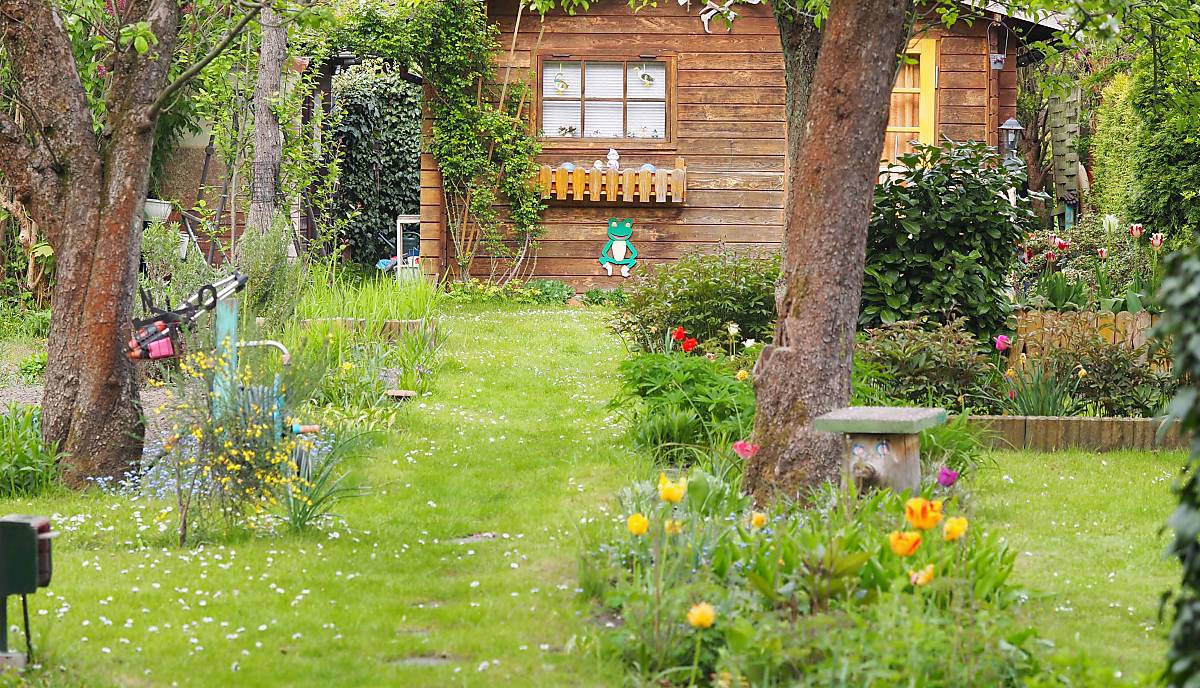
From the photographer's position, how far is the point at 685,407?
7.12m

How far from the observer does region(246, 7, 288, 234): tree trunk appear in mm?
11695

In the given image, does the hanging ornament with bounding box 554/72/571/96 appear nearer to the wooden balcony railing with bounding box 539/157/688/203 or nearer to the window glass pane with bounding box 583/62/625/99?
the window glass pane with bounding box 583/62/625/99

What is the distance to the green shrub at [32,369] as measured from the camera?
10.4 metres

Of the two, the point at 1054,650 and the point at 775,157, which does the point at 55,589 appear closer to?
the point at 1054,650

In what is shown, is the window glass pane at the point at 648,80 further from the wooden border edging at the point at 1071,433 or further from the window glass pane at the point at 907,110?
the wooden border edging at the point at 1071,433

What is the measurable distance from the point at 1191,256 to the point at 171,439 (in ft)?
14.7

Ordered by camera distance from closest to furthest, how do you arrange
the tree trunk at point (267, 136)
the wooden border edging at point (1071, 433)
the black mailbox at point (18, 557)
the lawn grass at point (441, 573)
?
the black mailbox at point (18, 557) < the lawn grass at point (441, 573) < the wooden border edging at point (1071, 433) < the tree trunk at point (267, 136)

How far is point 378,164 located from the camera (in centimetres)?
2016

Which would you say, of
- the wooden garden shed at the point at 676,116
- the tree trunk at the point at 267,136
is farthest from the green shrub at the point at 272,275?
the wooden garden shed at the point at 676,116

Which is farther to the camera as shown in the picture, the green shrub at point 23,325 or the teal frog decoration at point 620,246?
the teal frog decoration at point 620,246

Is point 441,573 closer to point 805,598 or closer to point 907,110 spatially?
point 805,598

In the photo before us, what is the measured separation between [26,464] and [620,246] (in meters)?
10.1

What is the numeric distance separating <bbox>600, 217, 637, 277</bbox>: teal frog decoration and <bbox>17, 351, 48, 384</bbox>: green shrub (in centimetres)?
716

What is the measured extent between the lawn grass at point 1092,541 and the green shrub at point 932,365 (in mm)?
649
